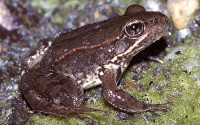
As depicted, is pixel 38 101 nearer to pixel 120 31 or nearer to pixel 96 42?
pixel 96 42

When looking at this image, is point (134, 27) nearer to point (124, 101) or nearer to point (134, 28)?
point (134, 28)

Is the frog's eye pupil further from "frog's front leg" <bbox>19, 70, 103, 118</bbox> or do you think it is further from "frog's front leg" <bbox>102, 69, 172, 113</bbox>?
"frog's front leg" <bbox>19, 70, 103, 118</bbox>

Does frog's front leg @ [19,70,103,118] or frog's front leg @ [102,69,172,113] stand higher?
frog's front leg @ [19,70,103,118]

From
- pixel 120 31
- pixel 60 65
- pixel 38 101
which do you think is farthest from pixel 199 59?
pixel 38 101

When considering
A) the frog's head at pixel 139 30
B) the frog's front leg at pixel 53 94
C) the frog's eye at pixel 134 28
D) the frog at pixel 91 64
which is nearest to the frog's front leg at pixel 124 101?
the frog at pixel 91 64

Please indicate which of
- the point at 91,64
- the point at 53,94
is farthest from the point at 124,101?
the point at 53,94

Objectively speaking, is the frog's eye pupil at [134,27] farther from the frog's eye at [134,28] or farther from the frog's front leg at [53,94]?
the frog's front leg at [53,94]

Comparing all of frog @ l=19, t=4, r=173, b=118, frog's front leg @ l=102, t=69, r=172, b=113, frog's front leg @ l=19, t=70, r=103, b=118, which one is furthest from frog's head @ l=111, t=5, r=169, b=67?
frog's front leg @ l=19, t=70, r=103, b=118
